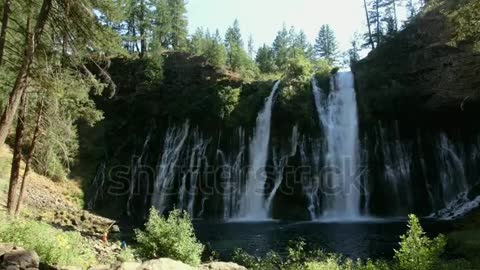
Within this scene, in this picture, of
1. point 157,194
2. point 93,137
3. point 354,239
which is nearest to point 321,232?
point 354,239

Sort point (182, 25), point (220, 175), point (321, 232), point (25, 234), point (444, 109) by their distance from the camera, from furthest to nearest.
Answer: point (182, 25), point (220, 175), point (444, 109), point (321, 232), point (25, 234)

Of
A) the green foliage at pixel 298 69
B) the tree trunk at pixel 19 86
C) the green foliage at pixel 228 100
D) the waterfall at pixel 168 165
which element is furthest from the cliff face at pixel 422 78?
the tree trunk at pixel 19 86

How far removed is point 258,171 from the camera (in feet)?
116

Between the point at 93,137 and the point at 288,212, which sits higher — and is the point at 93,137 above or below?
above

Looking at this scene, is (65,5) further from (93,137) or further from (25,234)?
(93,137)

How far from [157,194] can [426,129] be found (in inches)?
837

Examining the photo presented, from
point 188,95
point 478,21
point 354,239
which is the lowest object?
point 354,239

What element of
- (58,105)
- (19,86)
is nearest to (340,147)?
(58,105)

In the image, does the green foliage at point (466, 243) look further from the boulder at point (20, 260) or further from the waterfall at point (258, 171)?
the waterfall at point (258, 171)

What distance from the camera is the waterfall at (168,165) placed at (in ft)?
123

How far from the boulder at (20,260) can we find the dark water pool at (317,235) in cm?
1232

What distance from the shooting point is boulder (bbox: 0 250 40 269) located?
7.00 metres

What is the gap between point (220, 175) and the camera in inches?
1439

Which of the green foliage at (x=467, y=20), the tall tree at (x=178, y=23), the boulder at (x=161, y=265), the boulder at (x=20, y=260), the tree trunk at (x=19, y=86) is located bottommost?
the boulder at (x=161, y=265)
